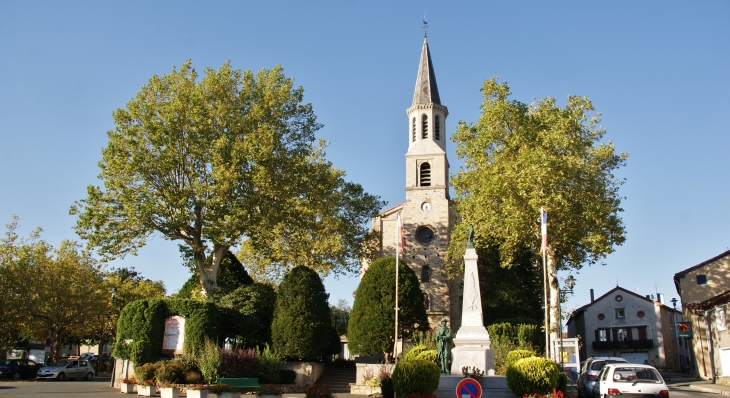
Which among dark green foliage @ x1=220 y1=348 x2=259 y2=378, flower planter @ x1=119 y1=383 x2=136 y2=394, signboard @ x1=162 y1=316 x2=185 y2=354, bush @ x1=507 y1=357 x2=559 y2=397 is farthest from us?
signboard @ x1=162 y1=316 x2=185 y2=354

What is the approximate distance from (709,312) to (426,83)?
2592 cm

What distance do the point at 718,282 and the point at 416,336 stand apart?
1844cm

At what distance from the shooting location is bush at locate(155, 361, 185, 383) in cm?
2073

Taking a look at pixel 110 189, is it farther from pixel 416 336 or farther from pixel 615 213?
pixel 615 213

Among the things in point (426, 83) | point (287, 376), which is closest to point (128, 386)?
point (287, 376)

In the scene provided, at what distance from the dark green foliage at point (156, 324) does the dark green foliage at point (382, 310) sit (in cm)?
852

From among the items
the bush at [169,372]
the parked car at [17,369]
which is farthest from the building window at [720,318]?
the parked car at [17,369]

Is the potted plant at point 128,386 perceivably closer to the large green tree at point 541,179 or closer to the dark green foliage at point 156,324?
the dark green foliage at point 156,324

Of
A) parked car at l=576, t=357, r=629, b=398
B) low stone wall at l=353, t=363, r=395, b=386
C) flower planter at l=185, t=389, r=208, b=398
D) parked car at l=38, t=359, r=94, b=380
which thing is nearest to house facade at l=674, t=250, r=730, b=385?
parked car at l=576, t=357, r=629, b=398

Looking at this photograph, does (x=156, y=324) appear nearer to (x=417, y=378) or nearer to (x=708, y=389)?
(x=417, y=378)

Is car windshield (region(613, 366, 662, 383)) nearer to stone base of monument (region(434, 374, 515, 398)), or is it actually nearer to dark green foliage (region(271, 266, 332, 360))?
stone base of monument (region(434, 374, 515, 398))

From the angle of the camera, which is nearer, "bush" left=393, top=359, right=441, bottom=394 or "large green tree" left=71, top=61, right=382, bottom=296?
"bush" left=393, top=359, right=441, bottom=394

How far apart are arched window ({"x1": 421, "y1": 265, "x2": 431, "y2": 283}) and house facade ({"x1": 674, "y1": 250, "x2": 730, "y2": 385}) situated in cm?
1555

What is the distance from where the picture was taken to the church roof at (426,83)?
4634 centimetres
